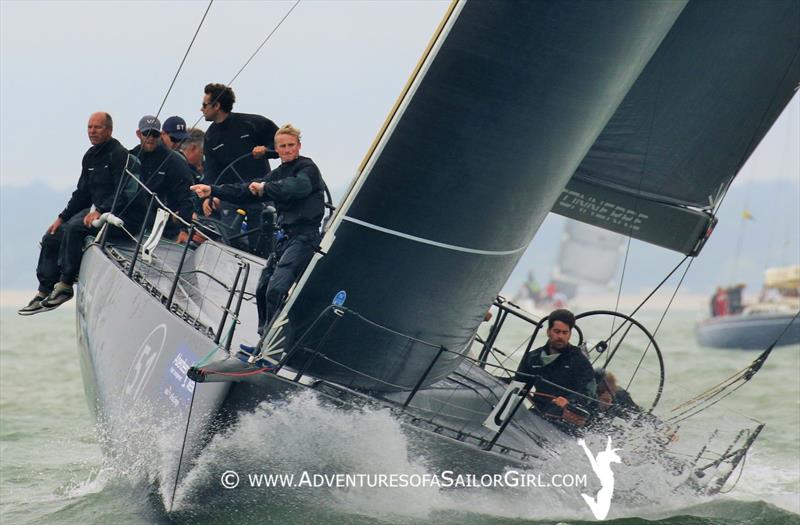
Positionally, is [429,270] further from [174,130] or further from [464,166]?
[174,130]

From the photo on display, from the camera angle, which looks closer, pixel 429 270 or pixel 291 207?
pixel 429 270

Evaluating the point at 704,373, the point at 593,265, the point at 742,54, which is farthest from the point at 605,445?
the point at 593,265

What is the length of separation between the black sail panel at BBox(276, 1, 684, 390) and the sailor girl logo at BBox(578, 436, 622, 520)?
130cm

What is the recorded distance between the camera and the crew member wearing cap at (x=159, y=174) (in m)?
8.10

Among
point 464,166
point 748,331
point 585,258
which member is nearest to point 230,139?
point 464,166

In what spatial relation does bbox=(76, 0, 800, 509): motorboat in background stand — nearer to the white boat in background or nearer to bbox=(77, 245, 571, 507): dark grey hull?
bbox=(77, 245, 571, 507): dark grey hull

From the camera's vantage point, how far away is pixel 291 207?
5789 mm

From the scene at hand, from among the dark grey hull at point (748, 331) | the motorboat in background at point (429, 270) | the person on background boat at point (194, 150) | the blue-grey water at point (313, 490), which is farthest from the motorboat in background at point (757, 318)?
the motorboat in background at point (429, 270)

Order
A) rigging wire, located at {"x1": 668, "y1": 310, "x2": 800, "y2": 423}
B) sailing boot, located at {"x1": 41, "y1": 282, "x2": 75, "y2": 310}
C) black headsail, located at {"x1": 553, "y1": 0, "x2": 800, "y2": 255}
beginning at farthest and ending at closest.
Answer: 1. sailing boot, located at {"x1": 41, "y1": 282, "x2": 75, "y2": 310}
2. black headsail, located at {"x1": 553, "y1": 0, "x2": 800, "y2": 255}
3. rigging wire, located at {"x1": 668, "y1": 310, "x2": 800, "y2": 423}

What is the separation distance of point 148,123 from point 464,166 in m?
3.39

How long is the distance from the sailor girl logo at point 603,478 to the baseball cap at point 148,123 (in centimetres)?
353

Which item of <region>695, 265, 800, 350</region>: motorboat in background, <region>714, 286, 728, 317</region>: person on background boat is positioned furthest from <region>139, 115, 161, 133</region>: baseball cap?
<region>714, 286, 728, 317</region>: person on background boat

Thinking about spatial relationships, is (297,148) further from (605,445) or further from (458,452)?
(605,445)

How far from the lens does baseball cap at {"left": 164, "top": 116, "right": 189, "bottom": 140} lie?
8648 mm
